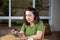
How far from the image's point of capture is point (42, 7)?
7.25m

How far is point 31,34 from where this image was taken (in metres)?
3.17

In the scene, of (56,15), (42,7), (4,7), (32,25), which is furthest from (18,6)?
(32,25)

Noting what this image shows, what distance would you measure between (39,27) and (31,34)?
18cm

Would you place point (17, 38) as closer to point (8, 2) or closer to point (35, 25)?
point (35, 25)

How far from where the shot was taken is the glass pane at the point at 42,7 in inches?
282

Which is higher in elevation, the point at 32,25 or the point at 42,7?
the point at 42,7

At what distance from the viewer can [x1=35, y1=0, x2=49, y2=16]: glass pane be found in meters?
7.16

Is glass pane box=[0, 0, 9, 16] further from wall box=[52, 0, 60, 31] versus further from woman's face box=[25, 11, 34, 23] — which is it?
woman's face box=[25, 11, 34, 23]

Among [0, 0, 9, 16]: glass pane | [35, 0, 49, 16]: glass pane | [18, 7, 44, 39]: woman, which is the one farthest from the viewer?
[35, 0, 49, 16]: glass pane

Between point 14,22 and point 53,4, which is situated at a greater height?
point 53,4

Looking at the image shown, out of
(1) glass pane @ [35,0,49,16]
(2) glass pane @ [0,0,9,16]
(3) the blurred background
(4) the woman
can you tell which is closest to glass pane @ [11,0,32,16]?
(3) the blurred background

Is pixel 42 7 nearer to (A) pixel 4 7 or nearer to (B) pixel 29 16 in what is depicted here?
(A) pixel 4 7

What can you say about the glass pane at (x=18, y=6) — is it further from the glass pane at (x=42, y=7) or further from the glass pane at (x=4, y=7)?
the glass pane at (x=42, y=7)

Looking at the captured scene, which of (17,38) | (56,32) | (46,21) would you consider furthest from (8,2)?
(17,38)
